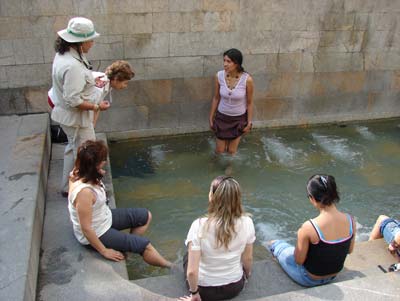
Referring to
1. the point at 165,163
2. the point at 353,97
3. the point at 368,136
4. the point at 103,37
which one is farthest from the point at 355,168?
the point at 103,37

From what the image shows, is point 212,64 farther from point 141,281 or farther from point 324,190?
point 141,281

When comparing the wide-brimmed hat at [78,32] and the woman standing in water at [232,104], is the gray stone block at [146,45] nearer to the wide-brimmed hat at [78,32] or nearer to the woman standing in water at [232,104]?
the woman standing in water at [232,104]

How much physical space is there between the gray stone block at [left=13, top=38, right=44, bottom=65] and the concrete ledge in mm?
714

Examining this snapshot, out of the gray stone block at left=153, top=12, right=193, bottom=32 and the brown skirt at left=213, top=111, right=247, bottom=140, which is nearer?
the brown skirt at left=213, top=111, right=247, bottom=140

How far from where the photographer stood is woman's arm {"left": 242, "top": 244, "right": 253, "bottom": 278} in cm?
320

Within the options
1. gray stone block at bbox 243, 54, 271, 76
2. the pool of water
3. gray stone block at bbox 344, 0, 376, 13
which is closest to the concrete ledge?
the pool of water

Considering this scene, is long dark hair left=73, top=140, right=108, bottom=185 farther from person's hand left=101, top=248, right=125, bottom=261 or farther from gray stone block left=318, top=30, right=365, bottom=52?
gray stone block left=318, top=30, right=365, bottom=52

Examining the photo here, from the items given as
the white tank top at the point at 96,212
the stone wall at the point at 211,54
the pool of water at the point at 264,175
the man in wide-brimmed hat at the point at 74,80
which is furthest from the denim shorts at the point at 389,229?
the stone wall at the point at 211,54

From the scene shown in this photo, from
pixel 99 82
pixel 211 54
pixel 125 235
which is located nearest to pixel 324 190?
pixel 125 235

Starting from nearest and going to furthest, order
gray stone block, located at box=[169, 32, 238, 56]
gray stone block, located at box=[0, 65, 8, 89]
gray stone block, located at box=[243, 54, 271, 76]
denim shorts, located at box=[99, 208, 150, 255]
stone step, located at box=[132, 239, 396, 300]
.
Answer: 1. stone step, located at box=[132, 239, 396, 300]
2. denim shorts, located at box=[99, 208, 150, 255]
3. gray stone block, located at box=[0, 65, 8, 89]
4. gray stone block, located at box=[169, 32, 238, 56]
5. gray stone block, located at box=[243, 54, 271, 76]

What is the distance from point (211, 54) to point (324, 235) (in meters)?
3.78

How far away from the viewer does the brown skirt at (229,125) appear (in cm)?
573

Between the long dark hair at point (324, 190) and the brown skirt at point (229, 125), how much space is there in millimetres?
2516

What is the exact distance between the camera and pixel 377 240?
4.20 m
